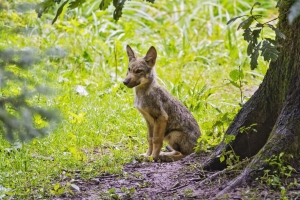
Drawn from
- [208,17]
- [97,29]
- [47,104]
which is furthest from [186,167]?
[208,17]

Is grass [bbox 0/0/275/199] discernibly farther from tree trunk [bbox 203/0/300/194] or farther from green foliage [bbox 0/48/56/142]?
tree trunk [bbox 203/0/300/194]

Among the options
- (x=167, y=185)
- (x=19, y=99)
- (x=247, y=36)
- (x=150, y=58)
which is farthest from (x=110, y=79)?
(x=19, y=99)

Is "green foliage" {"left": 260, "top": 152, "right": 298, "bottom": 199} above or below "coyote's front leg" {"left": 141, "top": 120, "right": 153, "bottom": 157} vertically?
above

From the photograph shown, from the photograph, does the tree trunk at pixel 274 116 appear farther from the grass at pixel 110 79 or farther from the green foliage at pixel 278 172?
the grass at pixel 110 79

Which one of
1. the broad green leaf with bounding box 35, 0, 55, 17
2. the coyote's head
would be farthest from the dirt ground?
the broad green leaf with bounding box 35, 0, 55, 17

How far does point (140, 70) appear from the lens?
6.23 metres

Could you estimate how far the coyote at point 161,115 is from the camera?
611cm

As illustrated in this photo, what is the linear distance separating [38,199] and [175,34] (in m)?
6.69

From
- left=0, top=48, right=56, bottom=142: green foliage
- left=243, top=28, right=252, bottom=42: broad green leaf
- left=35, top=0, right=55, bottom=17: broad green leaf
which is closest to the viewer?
left=0, top=48, right=56, bottom=142: green foliage

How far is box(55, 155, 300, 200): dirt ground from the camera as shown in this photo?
4152 mm

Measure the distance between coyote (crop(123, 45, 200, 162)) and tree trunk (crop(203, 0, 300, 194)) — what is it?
3.64ft

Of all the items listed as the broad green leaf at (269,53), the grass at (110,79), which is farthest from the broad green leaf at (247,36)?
the grass at (110,79)

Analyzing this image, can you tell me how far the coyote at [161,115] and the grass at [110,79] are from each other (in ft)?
0.65

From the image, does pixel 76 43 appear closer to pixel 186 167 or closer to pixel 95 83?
pixel 95 83
